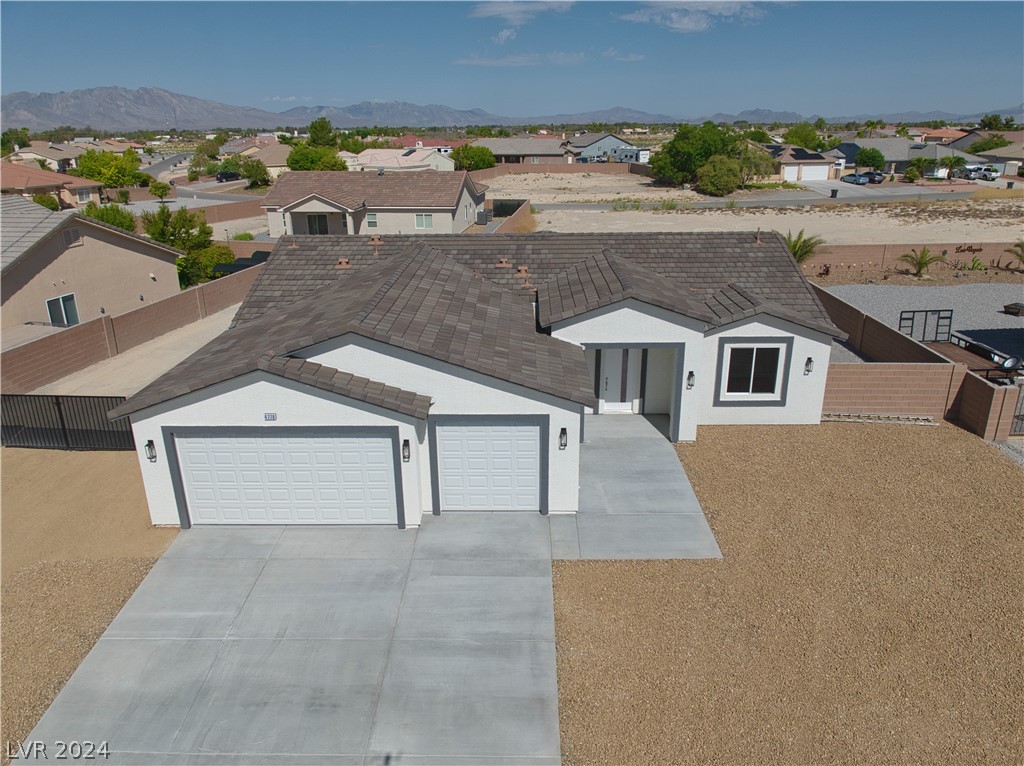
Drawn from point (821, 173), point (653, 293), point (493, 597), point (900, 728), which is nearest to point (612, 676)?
point (493, 597)

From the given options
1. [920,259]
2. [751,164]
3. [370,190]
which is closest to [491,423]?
[920,259]

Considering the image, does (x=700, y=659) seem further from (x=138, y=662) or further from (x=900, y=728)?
(x=138, y=662)

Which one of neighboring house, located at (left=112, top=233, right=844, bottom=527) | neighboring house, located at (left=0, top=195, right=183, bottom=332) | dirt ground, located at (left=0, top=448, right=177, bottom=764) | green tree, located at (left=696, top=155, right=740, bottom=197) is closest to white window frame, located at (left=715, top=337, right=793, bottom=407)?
neighboring house, located at (left=112, top=233, right=844, bottom=527)

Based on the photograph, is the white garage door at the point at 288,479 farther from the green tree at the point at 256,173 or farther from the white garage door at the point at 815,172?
the white garage door at the point at 815,172

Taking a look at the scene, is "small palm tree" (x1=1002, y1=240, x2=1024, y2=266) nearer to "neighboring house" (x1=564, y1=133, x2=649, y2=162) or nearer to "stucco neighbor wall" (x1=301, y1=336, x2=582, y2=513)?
"stucco neighbor wall" (x1=301, y1=336, x2=582, y2=513)

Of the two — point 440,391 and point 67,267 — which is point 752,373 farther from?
point 67,267
